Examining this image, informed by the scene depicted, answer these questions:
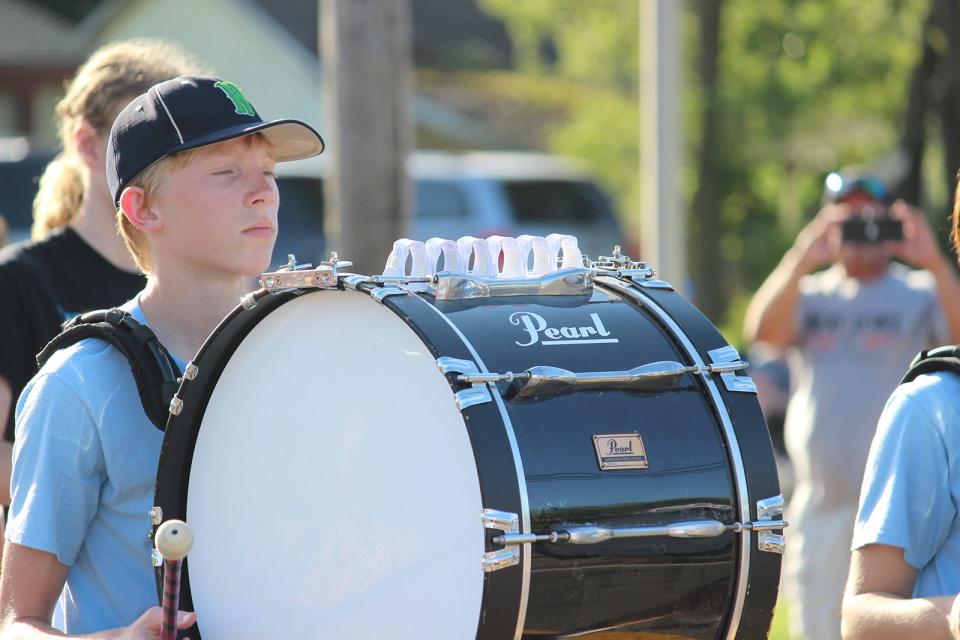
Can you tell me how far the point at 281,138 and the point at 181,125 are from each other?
0.19m

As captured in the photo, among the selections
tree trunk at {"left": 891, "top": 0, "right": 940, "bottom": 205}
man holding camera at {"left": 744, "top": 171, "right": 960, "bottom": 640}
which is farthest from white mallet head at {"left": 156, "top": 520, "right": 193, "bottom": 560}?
tree trunk at {"left": 891, "top": 0, "right": 940, "bottom": 205}

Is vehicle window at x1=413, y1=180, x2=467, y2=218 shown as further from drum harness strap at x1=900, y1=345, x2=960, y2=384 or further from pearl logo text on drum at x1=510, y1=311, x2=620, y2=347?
pearl logo text on drum at x1=510, y1=311, x2=620, y2=347

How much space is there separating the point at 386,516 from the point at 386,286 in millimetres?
366

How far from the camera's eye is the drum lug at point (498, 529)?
7.14 feet

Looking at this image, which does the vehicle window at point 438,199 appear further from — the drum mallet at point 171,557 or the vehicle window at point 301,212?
the drum mallet at point 171,557

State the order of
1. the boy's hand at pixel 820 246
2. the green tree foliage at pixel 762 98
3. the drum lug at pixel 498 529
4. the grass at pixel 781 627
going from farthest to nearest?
1. the green tree foliage at pixel 762 98
2. the grass at pixel 781 627
3. the boy's hand at pixel 820 246
4. the drum lug at pixel 498 529

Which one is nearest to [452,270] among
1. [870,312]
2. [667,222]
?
[870,312]

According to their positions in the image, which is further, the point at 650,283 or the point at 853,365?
the point at 853,365

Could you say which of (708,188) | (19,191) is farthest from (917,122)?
(19,191)

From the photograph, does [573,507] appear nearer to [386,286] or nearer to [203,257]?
[386,286]

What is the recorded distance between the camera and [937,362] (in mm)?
2594

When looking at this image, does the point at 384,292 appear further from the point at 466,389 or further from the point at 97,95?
the point at 97,95

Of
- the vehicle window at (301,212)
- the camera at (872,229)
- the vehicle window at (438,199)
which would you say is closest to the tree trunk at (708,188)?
the vehicle window at (438,199)

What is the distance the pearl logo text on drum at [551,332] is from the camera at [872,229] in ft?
13.2
